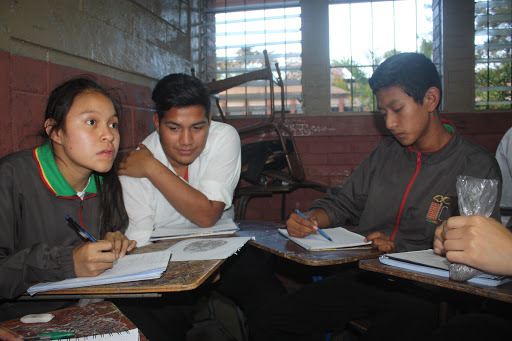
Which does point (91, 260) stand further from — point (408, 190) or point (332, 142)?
point (332, 142)

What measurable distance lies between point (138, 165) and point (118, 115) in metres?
0.37

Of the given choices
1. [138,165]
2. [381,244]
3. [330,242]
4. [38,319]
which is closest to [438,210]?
[381,244]

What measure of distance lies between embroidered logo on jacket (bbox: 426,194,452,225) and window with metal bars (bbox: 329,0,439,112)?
233 cm

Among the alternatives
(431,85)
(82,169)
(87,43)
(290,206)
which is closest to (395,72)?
(431,85)

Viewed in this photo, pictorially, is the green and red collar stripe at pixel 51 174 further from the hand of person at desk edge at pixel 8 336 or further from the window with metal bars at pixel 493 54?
the window with metal bars at pixel 493 54

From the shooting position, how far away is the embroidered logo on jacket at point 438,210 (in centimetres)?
A: 168

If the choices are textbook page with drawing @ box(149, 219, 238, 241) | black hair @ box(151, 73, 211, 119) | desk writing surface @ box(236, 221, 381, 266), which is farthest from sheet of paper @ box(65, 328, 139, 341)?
black hair @ box(151, 73, 211, 119)

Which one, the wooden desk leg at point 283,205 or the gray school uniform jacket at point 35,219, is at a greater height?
the gray school uniform jacket at point 35,219

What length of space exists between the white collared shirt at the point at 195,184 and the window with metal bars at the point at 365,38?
1972mm

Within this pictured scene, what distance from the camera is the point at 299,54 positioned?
3.93 m

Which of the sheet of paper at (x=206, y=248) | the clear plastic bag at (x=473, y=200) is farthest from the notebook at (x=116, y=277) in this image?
the clear plastic bag at (x=473, y=200)

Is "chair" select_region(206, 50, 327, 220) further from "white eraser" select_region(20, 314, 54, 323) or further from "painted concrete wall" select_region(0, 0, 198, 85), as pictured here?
"white eraser" select_region(20, 314, 54, 323)

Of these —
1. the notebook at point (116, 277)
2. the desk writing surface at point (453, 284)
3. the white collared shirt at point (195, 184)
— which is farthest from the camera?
the white collared shirt at point (195, 184)

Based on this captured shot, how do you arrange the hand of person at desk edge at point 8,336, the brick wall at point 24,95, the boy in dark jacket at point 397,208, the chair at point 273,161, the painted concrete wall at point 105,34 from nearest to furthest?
the hand of person at desk edge at point 8,336, the boy in dark jacket at point 397,208, the brick wall at point 24,95, the painted concrete wall at point 105,34, the chair at point 273,161
